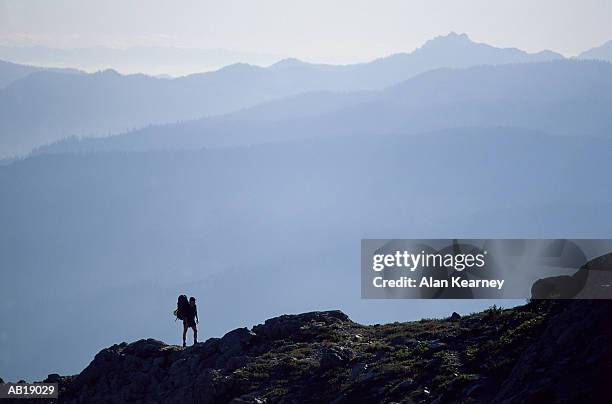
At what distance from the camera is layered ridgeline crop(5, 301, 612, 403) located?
1842cm

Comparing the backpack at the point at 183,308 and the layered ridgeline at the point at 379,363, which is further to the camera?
the backpack at the point at 183,308

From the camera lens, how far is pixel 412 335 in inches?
1190

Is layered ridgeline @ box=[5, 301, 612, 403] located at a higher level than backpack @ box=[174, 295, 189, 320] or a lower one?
lower

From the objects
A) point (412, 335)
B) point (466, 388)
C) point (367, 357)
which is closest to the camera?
point (466, 388)

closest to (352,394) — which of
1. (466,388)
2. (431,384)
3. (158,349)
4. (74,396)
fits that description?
(431,384)

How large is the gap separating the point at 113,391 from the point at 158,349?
2726 millimetres

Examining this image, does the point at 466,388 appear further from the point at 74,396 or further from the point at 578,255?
the point at 74,396

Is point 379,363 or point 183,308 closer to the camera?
point 379,363

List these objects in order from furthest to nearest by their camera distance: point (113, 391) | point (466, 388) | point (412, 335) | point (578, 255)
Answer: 1. point (578, 255)
2. point (113, 391)
3. point (412, 335)
4. point (466, 388)

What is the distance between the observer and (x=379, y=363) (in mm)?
27047

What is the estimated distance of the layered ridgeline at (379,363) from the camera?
60.4 ft

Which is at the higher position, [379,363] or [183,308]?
[183,308]

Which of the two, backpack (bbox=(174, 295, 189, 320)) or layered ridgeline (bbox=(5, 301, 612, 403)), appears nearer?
layered ridgeline (bbox=(5, 301, 612, 403))

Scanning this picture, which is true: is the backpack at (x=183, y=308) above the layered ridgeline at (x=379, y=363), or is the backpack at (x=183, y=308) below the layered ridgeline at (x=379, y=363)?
above
